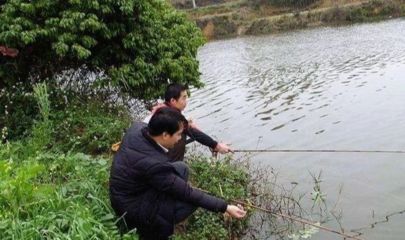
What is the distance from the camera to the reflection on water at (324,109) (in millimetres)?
8977

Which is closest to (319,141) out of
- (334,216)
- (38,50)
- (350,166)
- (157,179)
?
(350,166)

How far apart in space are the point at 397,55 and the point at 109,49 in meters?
14.8

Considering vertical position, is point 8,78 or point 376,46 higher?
point 8,78

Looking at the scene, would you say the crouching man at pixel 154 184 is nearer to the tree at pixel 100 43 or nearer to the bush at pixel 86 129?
the bush at pixel 86 129

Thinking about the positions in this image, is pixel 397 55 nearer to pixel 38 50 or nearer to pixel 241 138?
pixel 241 138

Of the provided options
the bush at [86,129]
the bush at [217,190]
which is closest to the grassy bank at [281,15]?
the bush at [86,129]

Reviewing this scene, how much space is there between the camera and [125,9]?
926 centimetres

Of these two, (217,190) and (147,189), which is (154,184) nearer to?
(147,189)

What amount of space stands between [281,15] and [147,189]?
154 feet

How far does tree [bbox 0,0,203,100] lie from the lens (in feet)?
29.8

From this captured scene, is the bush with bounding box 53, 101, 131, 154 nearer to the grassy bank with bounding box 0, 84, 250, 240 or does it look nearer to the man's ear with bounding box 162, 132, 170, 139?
the grassy bank with bounding box 0, 84, 250, 240

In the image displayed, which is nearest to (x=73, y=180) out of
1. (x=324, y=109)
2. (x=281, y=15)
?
(x=324, y=109)

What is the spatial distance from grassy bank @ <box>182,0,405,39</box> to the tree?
34497mm

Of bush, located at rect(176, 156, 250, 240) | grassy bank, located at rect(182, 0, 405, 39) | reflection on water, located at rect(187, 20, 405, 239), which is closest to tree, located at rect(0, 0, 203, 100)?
bush, located at rect(176, 156, 250, 240)
